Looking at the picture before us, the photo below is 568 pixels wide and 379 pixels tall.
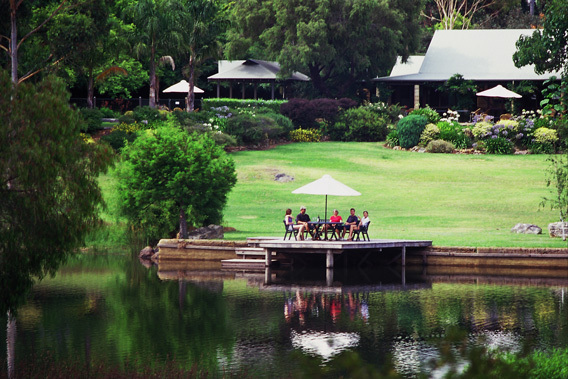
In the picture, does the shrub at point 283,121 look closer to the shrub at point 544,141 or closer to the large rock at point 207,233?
the shrub at point 544,141

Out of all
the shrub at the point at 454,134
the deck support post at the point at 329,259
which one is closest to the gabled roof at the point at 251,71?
the shrub at the point at 454,134

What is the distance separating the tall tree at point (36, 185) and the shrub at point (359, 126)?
39.8 m

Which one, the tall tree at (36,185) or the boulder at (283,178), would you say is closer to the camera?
the tall tree at (36,185)

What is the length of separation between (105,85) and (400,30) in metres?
20.5

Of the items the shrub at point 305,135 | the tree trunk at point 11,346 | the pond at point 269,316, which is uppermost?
the shrub at point 305,135

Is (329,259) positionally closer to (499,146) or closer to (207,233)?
(207,233)

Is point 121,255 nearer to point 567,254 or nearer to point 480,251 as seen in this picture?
point 480,251

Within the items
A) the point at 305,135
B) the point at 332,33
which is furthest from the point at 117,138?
the point at 332,33

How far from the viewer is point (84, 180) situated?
1503 centimetres

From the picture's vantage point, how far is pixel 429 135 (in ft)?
162

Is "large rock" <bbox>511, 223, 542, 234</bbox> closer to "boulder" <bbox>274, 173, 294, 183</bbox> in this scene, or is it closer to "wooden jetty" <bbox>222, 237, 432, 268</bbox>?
"wooden jetty" <bbox>222, 237, 432, 268</bbox>

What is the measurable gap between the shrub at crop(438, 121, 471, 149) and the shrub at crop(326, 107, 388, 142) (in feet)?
16.9

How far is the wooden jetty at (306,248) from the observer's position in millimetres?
28594

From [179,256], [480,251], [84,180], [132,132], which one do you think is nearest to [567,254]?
[480,251]
